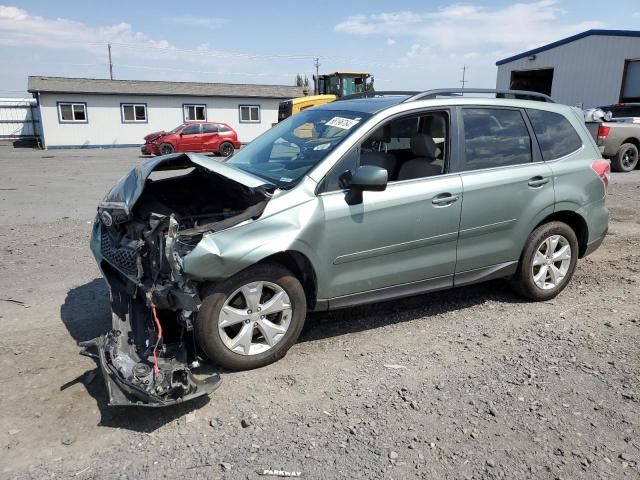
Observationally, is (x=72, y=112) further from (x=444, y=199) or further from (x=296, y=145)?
(x=444, y=199)

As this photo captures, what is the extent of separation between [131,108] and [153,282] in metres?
31.1

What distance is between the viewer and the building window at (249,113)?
34125 mm

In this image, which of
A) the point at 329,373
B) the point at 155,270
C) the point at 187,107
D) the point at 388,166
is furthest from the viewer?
the point at 187,107

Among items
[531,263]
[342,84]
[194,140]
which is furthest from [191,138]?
[531,263]

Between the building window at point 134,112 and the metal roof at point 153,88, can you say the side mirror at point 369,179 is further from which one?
the building window at point 134,112

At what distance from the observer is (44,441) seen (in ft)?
9.34

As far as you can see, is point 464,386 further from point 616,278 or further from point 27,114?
point 27,114

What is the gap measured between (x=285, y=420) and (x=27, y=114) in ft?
125

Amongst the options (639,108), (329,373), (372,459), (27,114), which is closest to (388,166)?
(329,373)

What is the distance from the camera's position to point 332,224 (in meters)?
3.65

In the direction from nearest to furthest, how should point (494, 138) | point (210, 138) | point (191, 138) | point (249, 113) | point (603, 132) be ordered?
point (494, 138) < point (603, 132) < point (191, 138) < point (210, 138) < point (249, 113)

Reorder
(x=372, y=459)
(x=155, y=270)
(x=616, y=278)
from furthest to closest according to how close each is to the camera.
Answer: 1. (x=616, y=278)
2. (x=155, y=270)
3. (x=372, y=459)

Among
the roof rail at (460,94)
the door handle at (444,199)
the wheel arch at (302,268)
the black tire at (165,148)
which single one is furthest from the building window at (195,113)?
the wheel arch at (302,268)

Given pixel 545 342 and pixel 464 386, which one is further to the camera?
pixel 545 342
